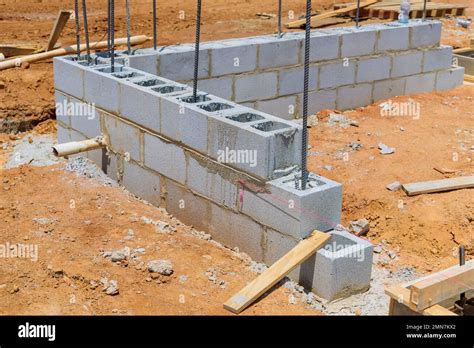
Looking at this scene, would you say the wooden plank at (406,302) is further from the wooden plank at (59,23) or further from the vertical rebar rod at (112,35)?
the wooden plank at (59,23)

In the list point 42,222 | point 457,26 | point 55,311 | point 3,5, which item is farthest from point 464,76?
point 3,5

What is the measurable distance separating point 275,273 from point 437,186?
3133mm

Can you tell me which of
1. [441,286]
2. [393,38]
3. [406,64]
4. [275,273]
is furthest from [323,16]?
[441,286]

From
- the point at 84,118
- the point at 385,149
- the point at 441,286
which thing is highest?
the point at 84,118

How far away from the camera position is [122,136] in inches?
284

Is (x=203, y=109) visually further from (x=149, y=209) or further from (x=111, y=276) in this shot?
(x=111, y=276)

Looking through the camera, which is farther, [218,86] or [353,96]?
[353,96]

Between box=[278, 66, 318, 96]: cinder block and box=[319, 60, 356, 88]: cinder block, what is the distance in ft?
0.49

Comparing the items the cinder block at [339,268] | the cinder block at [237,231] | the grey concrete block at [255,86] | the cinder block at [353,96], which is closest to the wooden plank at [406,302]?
the cinder block at [339,268]

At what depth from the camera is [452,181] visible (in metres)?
7.61

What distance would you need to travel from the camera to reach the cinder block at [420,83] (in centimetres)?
1134

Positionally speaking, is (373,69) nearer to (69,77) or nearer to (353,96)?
(353,96)

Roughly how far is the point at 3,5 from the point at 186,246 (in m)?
13.9

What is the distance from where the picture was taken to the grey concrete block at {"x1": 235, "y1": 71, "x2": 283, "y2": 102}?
30.5ft
